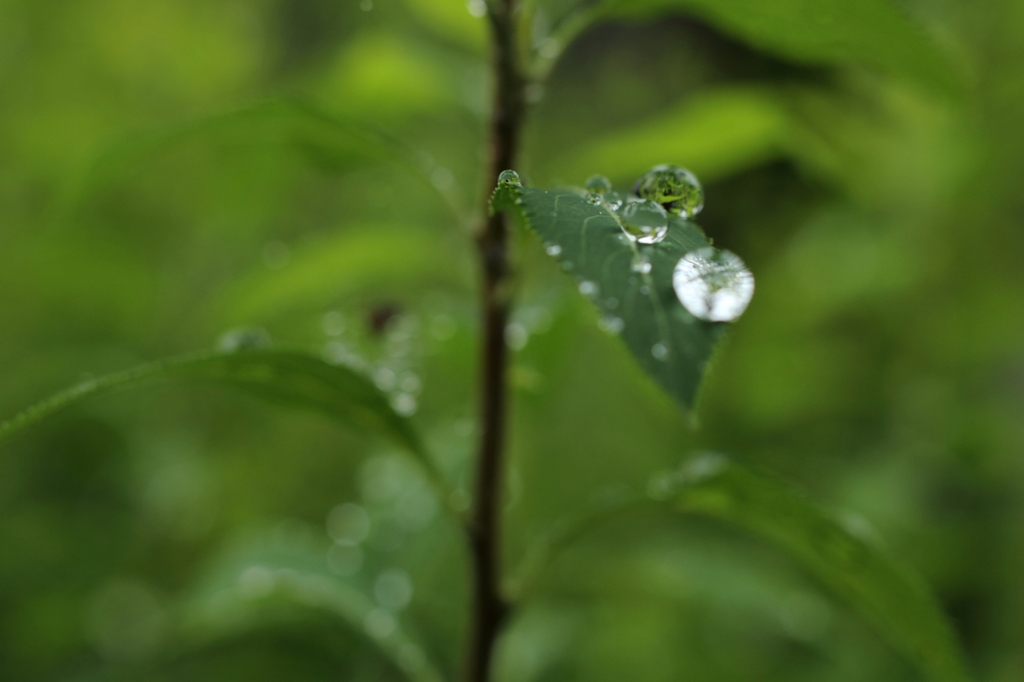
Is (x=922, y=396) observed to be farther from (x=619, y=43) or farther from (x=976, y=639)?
(x=619, y=43)

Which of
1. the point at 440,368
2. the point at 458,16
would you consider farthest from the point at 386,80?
the point at 440,368

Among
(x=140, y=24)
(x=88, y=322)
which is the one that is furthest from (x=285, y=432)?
(x=140, y=24)

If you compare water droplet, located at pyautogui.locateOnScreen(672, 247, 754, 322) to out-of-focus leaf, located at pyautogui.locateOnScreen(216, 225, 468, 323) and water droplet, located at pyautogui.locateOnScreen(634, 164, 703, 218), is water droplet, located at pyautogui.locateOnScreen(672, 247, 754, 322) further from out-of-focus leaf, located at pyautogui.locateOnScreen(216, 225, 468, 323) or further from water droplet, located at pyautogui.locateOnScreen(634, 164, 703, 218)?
out-of-focus leaf, located at pyautogui.locateOnScreen(216, 225, 468, 323)

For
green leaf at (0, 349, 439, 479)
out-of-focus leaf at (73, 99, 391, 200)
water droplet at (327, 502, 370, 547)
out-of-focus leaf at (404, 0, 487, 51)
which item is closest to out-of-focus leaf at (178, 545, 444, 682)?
water droplet at (327, 502, 370, 547)

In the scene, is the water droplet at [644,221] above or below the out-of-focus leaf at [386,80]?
below

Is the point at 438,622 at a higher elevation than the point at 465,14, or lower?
lower

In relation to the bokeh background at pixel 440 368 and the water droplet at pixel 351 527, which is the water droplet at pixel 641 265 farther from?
the water droplet at pixel 351 527

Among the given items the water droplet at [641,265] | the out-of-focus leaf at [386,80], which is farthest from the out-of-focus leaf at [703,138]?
the water droplet at [641,265]
